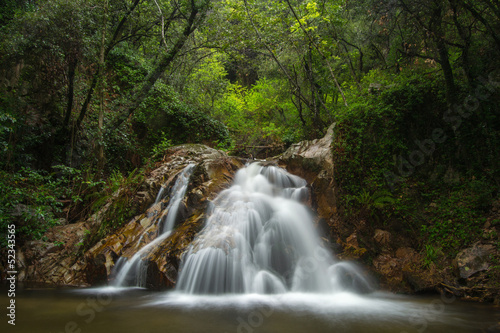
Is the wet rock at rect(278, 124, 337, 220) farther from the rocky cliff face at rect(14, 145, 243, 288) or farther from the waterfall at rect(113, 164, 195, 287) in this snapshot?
the waterfall at rect(113, 164, 195, 287)

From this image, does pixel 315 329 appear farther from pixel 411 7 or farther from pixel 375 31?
pixel 375 31

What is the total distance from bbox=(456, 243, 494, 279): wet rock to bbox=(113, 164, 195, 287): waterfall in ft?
20.7

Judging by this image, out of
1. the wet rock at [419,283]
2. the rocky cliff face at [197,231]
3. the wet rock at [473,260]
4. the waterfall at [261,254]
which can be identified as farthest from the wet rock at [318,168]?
the wet rock at [473,260]

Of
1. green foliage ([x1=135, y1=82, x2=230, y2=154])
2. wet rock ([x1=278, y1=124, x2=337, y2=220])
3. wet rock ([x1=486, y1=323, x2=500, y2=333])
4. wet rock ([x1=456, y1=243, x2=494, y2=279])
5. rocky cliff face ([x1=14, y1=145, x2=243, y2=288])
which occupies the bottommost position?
wet rock ([x1=486, y1=323, x2=500, y2=333])

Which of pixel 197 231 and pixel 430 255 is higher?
pixel 197 231

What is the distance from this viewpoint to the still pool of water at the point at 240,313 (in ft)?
11.0

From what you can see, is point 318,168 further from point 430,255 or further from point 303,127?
point 303,127

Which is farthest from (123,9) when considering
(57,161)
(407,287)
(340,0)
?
(407,287)

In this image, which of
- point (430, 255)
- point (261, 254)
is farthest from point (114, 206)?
point (430, 255)

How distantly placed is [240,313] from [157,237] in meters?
3.46

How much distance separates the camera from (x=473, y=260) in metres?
5.05

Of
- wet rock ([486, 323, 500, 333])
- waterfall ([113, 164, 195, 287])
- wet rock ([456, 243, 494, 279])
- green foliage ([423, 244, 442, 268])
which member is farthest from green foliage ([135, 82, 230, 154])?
wet rock ([486, 323, 500, 333])

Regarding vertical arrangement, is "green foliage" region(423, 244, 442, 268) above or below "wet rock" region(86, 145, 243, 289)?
→ below

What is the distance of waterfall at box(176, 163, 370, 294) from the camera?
5109 millimetres
